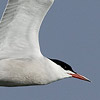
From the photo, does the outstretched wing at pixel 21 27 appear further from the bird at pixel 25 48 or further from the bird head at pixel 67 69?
the bird head at pixel 67 69

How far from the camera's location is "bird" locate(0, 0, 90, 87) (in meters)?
14.7

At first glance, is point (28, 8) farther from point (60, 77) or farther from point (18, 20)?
point (60, 77)

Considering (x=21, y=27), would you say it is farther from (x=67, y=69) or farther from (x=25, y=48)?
(x=67, y=69)

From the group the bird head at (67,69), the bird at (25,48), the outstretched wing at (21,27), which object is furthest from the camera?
the bird head at (67,69)

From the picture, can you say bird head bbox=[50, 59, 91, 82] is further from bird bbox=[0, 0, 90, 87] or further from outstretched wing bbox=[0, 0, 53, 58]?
outstretched wing bbox=[0, 0, 53, 58]

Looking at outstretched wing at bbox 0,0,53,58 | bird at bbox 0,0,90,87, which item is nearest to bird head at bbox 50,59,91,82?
bird at bbox 0,0,90,87

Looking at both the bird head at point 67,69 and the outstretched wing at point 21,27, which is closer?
the outstretched wing at point 21,27

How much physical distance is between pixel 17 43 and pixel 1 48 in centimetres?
33

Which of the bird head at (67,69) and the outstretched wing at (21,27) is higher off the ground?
the outstretched wing at (21,27)

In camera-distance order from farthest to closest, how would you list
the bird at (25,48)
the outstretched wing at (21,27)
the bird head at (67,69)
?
the bird head at (67,69) → the outstretched wing at (21,27) → the bird at (25,48)

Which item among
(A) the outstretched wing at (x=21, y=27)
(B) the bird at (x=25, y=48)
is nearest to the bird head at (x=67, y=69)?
(B) the bird at (x=25, y=48)

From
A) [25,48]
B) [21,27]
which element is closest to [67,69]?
[25,48]

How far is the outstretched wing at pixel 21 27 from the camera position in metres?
15.0

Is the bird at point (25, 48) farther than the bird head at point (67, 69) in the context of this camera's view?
No
